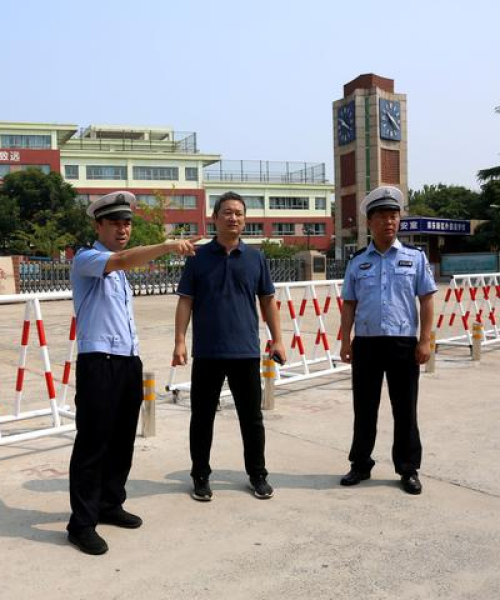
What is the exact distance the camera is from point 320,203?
64.6m

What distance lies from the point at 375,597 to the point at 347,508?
1.00 metres

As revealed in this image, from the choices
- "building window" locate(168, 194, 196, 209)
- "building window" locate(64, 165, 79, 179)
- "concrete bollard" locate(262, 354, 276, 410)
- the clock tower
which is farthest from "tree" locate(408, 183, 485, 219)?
"concrete bollard" locate(262, 354, 276, 410)

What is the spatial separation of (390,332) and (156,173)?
56.2 m

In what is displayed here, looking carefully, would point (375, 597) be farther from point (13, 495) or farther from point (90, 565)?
point (13, 495)

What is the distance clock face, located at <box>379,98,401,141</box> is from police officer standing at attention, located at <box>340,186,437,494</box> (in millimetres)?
35279

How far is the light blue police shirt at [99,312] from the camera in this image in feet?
10.5

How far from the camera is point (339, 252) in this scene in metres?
38.4

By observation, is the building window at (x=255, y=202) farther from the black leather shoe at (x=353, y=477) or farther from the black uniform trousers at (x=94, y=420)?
the black uniform trousers at (x=94, y=420)

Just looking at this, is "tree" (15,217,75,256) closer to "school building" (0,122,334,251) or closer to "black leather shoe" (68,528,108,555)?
"school building" (0,122,334,251)

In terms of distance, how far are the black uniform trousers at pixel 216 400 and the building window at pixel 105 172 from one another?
55.4m

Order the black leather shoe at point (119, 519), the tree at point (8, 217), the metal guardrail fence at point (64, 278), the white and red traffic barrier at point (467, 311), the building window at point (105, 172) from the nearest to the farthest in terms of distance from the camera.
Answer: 1. the black leather shoe at point (119, 519)
2. the white and red traffic barrier at point (467, 311)
3. the metal guardrail fence at point (64, 278)
4. the tree at point (8, 217)
5. the building window at point (105, 172)

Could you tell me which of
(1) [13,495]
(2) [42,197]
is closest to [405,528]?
(1) [13,495]

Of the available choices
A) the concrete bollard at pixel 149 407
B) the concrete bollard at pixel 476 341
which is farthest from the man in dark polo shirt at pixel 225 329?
the concrete bollard at pixel 476 341

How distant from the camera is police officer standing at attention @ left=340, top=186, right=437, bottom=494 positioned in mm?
3951
